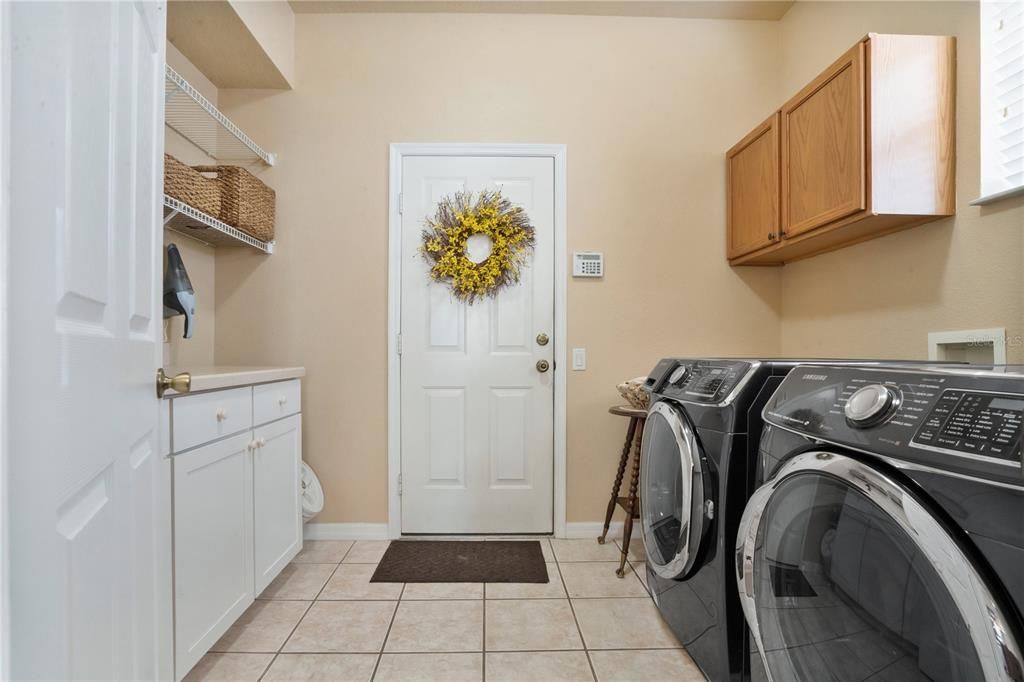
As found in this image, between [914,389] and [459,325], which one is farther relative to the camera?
[459,325]

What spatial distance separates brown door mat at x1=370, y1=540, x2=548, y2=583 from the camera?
216cm

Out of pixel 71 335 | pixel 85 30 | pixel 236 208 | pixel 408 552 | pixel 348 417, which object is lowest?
pixel 408 552

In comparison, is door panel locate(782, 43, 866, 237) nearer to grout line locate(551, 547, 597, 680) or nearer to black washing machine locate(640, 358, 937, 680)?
black washing machine locate(640, 358, 937, 680)

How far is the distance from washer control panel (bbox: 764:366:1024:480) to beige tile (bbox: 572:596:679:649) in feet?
3.65

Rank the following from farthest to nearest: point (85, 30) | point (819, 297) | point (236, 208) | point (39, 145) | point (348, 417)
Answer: point (348, 417) < point (819, 297) < point (236, 208) < point (85, 30) < point (39, 145)

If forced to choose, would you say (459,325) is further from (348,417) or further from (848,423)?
(848,423)

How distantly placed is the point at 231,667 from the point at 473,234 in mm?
2020

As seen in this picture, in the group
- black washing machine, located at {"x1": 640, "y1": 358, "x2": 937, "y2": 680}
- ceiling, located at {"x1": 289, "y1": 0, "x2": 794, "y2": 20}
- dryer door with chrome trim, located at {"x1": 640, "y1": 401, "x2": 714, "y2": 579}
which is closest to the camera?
black washing machine, located at {"x1": 640, "y1": 358, "x2": 937, "y2": 680}

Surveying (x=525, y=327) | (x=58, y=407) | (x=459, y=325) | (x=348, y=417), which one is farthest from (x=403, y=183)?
(x=58, y=407)

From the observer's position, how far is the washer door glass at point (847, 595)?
691 mm

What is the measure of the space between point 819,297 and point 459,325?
175cm

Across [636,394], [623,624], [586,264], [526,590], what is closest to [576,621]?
[623,624]

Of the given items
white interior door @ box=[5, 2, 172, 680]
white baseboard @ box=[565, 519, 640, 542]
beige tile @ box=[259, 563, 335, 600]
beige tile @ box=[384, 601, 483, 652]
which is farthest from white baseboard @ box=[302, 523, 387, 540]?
white interior door @ box=[5, 2, 172, 680]

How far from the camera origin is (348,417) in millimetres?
2631
